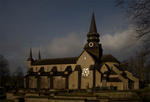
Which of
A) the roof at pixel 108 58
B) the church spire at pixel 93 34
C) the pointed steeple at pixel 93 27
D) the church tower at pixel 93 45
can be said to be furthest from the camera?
the pointed steeple at pixel 93 27

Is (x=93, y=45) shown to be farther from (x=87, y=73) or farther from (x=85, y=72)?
(x=87, y=73)

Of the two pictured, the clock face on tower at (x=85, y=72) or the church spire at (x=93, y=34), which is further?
the church spire at (x=93, y=34)

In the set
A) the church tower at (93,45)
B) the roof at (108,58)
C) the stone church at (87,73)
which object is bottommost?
the stone church at (87,73)

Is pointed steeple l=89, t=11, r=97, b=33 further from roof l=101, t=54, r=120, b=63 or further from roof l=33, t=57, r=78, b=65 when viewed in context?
roof l=33, t=57, r=78, b=65

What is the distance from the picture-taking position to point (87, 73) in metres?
42.7

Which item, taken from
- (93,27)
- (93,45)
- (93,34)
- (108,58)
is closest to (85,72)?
(108,58)

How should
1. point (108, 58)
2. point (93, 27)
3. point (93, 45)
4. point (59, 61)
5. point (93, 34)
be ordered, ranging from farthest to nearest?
1. point (59, 61)
2. point (93, 27)
3. point (93, 34)
4. point (93, 45)
5. point (108, 58)

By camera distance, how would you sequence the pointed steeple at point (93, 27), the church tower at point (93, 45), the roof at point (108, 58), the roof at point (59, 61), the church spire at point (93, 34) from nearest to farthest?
the roof at point (108, 58), the church tower at point (93, 45), the church spire at point (93, 34), the pointed steeple at point (93, 27), the roof at point (59, 61)

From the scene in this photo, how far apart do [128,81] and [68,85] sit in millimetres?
18394

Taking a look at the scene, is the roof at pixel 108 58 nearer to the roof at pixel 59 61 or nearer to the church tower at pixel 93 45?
the church tower at pixel 93 45

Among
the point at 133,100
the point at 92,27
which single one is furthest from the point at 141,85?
the point at 133,100

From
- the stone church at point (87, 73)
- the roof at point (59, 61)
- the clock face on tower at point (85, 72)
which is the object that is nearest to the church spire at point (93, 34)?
the stone church at point (87, 73)

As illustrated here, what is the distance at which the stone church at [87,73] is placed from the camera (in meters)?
38.3

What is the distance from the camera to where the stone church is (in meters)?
38.3
